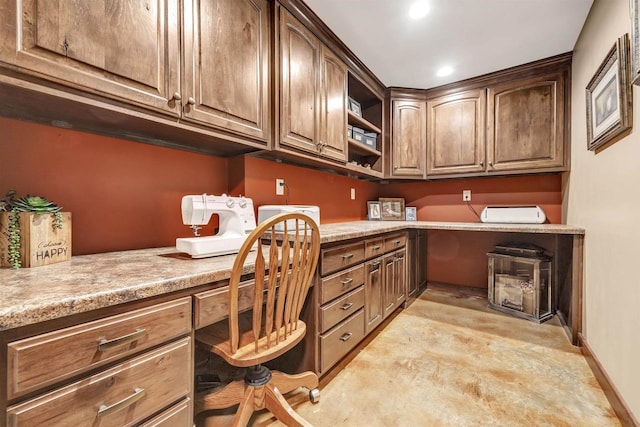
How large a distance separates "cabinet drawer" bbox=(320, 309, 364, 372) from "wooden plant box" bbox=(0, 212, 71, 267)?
4.09 ft

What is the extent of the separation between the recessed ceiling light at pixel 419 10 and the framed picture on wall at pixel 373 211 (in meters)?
1.90

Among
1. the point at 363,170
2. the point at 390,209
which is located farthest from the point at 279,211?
the point at 390,209

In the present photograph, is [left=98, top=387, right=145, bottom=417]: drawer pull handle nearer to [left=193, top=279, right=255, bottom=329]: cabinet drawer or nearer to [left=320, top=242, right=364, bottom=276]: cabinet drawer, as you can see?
[left=193, top=279, right=255, bottom=329]: cabinet drawer

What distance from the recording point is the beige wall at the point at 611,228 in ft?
4.00

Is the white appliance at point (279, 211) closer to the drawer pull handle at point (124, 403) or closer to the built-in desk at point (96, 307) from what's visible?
the built-in desk at point (96, 307)

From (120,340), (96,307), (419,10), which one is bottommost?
(120,340)

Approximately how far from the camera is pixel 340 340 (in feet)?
5.51

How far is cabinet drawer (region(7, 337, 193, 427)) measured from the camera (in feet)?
2.02

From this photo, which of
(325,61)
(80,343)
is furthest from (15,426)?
(325,61)

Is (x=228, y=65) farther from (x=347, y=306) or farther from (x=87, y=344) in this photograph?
(x=347, y=306)

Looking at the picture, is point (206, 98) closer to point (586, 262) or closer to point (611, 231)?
point (611, 231)

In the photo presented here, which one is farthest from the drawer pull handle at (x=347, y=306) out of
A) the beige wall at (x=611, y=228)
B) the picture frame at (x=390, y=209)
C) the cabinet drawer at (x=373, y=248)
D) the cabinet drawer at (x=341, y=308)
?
the picture frame at (x=390, y=209)

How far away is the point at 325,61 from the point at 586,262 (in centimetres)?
237

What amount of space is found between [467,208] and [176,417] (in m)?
3.27
